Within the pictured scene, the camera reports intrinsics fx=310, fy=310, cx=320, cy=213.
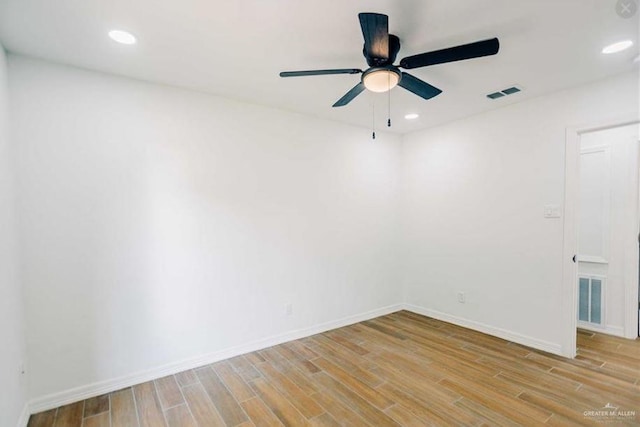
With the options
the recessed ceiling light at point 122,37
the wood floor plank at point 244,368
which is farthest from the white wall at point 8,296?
the wood floor plank at point 244,368

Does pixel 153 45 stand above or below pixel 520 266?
above

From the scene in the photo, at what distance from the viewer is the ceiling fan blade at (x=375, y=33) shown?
5.08 ft

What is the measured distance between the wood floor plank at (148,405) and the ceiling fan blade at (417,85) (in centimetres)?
292

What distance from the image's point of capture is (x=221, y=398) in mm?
2441

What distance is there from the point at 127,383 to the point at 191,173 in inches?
74.0

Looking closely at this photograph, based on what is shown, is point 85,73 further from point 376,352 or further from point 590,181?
point 590,181

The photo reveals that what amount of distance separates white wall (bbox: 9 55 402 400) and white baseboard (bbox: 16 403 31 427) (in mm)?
111

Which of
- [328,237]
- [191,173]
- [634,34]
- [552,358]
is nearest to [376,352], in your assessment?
[328,237]

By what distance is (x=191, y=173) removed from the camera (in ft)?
9.62

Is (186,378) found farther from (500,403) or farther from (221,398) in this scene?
(500,403)

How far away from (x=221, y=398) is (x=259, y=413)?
382mm

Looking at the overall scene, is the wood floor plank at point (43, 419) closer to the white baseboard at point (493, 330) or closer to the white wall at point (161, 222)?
the white wall at point (161, 222)

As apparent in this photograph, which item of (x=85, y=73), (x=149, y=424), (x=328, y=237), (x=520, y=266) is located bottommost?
(x=149, y=424)

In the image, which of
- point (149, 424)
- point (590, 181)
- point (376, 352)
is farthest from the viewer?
point (590, 181)
